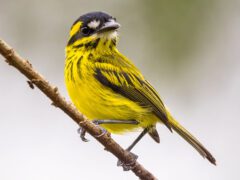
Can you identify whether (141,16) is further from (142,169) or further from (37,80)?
(37,80)

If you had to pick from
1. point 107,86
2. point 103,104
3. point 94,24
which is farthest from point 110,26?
point 103,104

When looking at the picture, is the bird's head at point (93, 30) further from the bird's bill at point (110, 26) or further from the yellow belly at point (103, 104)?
the yellow belly at point (103, 104)

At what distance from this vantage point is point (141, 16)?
494cm

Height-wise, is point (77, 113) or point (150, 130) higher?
point (150, 130)

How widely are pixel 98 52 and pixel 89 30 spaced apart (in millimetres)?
214

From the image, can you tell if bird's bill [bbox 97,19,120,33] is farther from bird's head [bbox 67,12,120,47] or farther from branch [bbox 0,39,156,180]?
branch [bbox 0,39,156,180]

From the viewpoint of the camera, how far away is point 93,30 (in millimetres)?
4344

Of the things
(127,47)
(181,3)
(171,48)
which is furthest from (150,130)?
(127,47)

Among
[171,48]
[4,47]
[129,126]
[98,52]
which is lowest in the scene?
[4,47]

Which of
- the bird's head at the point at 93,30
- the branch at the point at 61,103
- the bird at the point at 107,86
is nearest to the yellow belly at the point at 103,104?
the bird at the point at 107,86

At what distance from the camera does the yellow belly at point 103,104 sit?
4.04m

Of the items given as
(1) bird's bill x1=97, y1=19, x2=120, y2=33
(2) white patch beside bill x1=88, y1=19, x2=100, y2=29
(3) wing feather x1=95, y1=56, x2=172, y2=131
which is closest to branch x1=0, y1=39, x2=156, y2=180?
(3) wing feather x1=95, y1=56, x2=172, y2=131

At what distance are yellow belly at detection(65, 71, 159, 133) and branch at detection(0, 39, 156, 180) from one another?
0.90 m

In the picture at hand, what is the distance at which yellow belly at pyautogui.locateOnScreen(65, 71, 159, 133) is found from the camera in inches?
159
